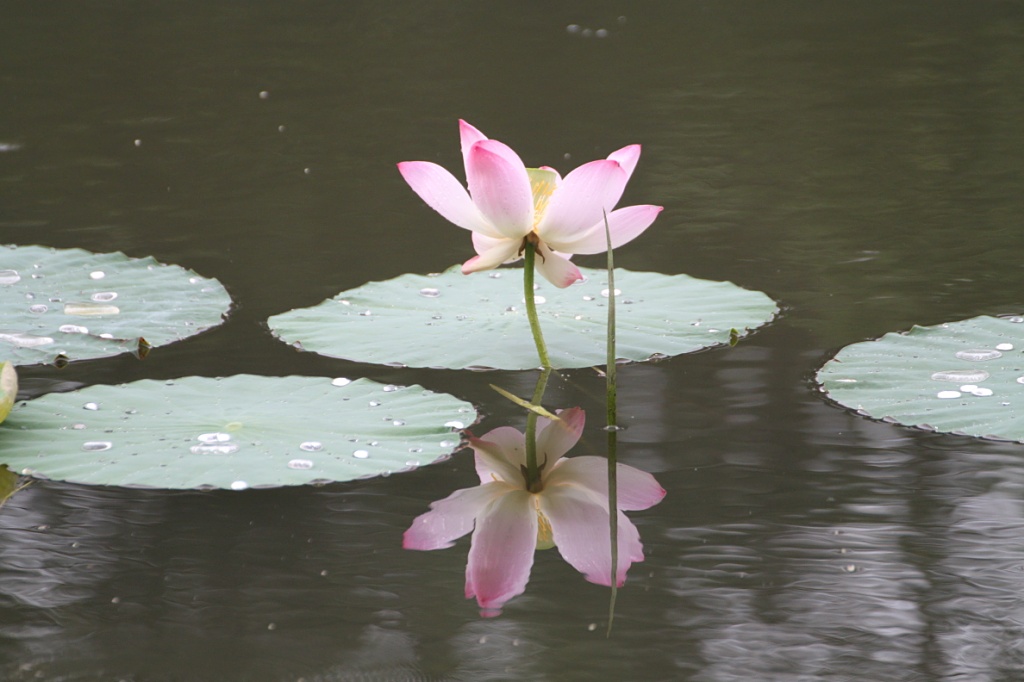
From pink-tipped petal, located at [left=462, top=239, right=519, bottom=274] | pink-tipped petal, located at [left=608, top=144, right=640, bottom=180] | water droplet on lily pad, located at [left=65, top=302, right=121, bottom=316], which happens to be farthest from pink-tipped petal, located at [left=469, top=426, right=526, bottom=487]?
water droplet on lily pad, located at [left=65, top=302, right=121, bottom=316]

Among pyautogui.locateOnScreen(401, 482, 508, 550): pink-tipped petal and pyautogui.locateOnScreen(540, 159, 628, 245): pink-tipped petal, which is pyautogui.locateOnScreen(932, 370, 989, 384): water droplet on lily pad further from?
pyautogui.locateOnScreen(401, 482, 508, 550): pink-tipped petal

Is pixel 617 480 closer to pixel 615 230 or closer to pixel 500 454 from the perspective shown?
pixel 500 454

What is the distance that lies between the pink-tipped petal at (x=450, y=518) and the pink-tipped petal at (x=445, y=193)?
0.41 metres

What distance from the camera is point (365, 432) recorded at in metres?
1.53

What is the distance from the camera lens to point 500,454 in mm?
1543

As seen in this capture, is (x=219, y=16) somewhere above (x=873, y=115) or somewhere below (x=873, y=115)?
above

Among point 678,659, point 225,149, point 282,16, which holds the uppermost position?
point 282,16

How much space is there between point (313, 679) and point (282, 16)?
5.88 metres

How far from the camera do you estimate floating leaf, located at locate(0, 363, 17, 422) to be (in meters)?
1.50

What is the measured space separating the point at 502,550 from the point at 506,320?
739mm

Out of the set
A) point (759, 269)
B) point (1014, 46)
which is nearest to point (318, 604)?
point (759, 269)

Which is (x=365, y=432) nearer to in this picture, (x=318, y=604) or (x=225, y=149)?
(x=318, y=604)

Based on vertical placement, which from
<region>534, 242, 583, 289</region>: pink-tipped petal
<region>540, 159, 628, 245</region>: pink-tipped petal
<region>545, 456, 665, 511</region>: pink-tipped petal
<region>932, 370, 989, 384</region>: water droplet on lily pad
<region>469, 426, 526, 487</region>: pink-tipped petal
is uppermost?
<region>540, 159, 628, 245</region>: pink-tipped petal

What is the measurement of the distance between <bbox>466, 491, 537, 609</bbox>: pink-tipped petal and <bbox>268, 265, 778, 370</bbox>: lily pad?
1.40ft
